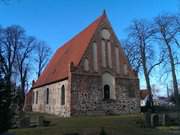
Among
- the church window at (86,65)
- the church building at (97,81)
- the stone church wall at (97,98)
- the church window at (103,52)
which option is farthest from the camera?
the church window at (103,52)

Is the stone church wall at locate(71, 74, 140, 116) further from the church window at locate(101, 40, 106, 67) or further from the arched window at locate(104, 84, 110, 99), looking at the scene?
the church window at locate(101, 40, 106, 67)

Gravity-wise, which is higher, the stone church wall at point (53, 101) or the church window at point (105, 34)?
the church window at point (105, 34)

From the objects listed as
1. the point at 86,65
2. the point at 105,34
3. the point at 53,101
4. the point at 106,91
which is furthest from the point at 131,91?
the point at 53,101

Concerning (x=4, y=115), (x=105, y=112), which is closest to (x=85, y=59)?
(x=105, y=112)

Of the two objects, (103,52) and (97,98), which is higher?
(103,52)

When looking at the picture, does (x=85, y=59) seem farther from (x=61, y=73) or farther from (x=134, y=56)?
(x=134, y=56)

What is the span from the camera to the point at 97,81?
2522cm

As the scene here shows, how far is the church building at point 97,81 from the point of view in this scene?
24047mm

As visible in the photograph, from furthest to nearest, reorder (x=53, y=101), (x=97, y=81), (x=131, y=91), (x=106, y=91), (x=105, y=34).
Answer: (x=53, y=101) < (x=131, y=91) < (x=105, y=34) < (x=106, y=91) < (x=97, y=81)

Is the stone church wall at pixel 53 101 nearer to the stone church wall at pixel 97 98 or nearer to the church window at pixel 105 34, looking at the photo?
the stone church wall at pixel 97 98

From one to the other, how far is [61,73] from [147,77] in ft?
37.2

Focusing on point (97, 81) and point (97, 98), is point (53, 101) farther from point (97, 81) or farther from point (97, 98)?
point (97, 81)

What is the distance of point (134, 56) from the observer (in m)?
33.3

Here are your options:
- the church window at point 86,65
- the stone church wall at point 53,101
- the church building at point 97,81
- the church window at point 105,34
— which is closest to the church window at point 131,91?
the church building at point 97,81
